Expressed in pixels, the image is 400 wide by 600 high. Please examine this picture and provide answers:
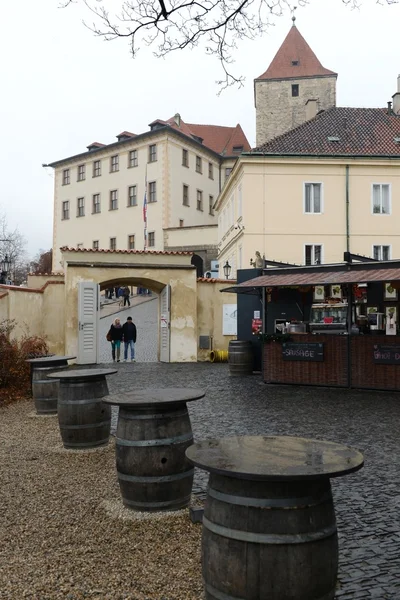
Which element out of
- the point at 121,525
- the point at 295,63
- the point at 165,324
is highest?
the point at 295,63

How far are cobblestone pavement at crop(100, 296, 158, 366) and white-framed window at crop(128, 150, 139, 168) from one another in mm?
14606

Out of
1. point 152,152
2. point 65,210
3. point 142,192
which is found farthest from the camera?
point 65,210

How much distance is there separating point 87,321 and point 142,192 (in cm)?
3444

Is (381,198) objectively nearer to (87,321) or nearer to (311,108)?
(311,108)

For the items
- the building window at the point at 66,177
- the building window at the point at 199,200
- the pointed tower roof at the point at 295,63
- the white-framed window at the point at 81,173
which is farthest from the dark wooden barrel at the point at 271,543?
the building window at the point at 66,177

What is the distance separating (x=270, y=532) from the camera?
102 inches

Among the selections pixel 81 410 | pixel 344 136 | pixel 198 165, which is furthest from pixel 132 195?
pixel 81 410

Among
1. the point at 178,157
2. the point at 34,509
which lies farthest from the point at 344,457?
the point at 178,157

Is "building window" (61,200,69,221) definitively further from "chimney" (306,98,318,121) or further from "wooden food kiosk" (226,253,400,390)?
"wooden food kiosk" (226,253,400,390)

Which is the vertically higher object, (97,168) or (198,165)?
(97,168)

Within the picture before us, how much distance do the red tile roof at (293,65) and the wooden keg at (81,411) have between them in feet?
181

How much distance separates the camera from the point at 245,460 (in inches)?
116

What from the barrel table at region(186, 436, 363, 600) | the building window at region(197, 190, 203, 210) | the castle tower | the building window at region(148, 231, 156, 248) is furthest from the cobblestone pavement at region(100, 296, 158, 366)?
the castle tower

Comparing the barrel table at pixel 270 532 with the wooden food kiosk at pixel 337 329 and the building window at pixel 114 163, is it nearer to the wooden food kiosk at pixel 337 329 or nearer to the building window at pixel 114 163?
the wooden food kiosk at pixel 337 329
